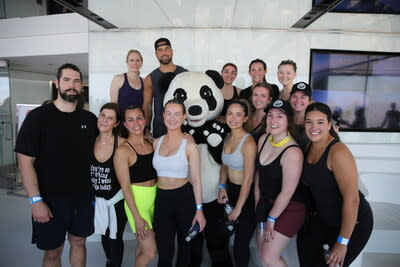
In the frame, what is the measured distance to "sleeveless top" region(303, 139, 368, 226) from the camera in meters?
1.51

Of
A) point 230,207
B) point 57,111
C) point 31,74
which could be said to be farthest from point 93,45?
point 31,74

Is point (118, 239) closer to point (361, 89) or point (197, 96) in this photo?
point (197, 96)

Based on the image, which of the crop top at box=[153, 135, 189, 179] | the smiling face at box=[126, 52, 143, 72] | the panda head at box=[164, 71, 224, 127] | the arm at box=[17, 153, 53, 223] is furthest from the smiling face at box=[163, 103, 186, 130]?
the smiling face at box=[126, 52, 143, 72]

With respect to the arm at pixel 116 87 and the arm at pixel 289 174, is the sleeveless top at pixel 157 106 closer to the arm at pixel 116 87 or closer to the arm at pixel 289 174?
the arm at pixel 116 87

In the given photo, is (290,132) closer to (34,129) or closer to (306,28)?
(34,129)

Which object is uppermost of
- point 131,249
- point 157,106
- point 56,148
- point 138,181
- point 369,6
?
point 369,6

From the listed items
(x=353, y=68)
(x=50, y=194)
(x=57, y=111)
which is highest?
(x=353, y=68)

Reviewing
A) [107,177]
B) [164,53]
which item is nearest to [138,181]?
[107,177]

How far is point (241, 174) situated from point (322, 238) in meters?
0.69

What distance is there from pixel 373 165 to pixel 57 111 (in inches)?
175

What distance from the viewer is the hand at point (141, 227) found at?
185 centimetres

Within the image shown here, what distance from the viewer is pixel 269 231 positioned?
1.73 m

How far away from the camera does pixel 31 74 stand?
25.2ft

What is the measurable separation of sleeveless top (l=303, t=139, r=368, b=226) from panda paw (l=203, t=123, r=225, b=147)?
741 mm
